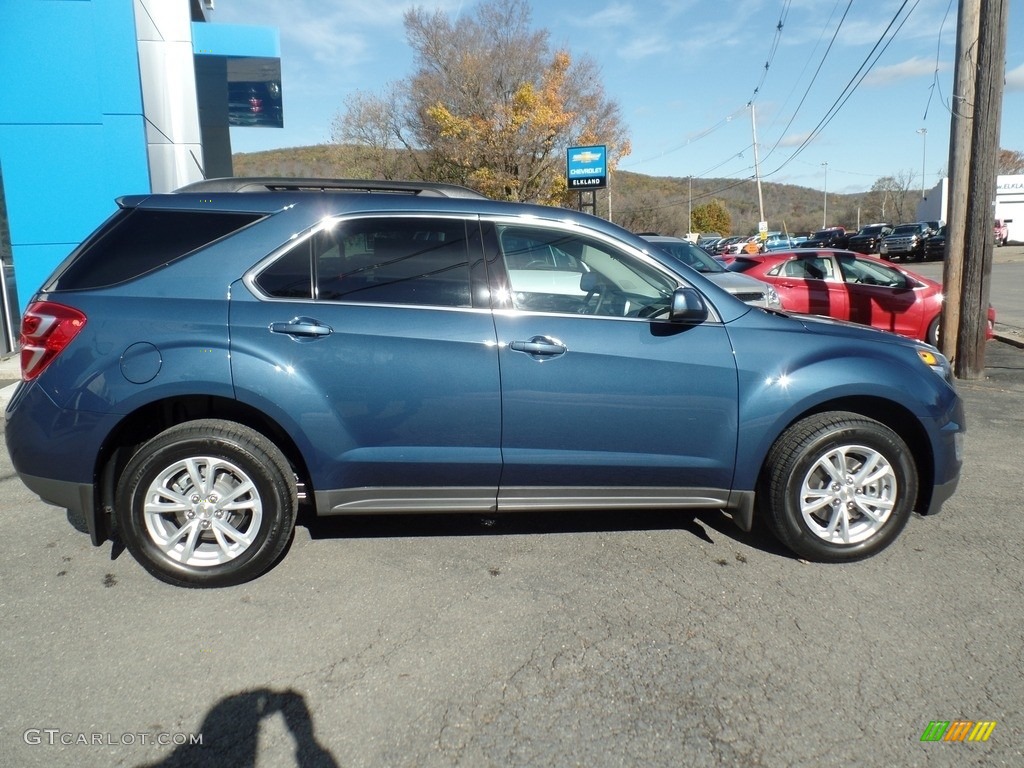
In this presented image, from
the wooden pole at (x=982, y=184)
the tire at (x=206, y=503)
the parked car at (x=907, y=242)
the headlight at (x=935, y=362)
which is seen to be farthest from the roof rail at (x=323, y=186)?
the parked car at (x=907, y=242)

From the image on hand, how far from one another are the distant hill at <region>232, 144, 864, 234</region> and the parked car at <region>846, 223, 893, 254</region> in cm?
1401

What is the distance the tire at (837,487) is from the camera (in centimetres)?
376

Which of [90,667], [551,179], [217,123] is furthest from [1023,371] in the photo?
[551,179]

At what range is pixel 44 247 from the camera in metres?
10.8

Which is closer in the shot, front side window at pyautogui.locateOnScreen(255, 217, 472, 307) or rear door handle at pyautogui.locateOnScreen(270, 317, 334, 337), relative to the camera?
rear door handle at pyautogui.locateOnScreen(270, 317, 334, 337)

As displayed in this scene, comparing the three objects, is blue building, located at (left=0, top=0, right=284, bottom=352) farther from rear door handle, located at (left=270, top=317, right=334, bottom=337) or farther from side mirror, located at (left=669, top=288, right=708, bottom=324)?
side mirror, located at (left=669, top=288, right=708, bottom=324)

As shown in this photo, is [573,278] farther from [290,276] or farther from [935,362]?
[935,362]

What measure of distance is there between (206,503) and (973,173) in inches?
345

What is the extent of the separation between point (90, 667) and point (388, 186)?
8.66 ft

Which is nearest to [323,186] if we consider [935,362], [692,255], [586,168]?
[935,362]

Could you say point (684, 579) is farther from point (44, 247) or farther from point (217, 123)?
point (217, 123)

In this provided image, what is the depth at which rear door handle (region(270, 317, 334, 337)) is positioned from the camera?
3.49m

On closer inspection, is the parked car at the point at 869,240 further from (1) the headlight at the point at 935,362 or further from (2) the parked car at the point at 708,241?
(1) the headlight at the point at 935,362

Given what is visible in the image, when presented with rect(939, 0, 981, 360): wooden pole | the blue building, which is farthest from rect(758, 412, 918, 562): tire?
the blue building
